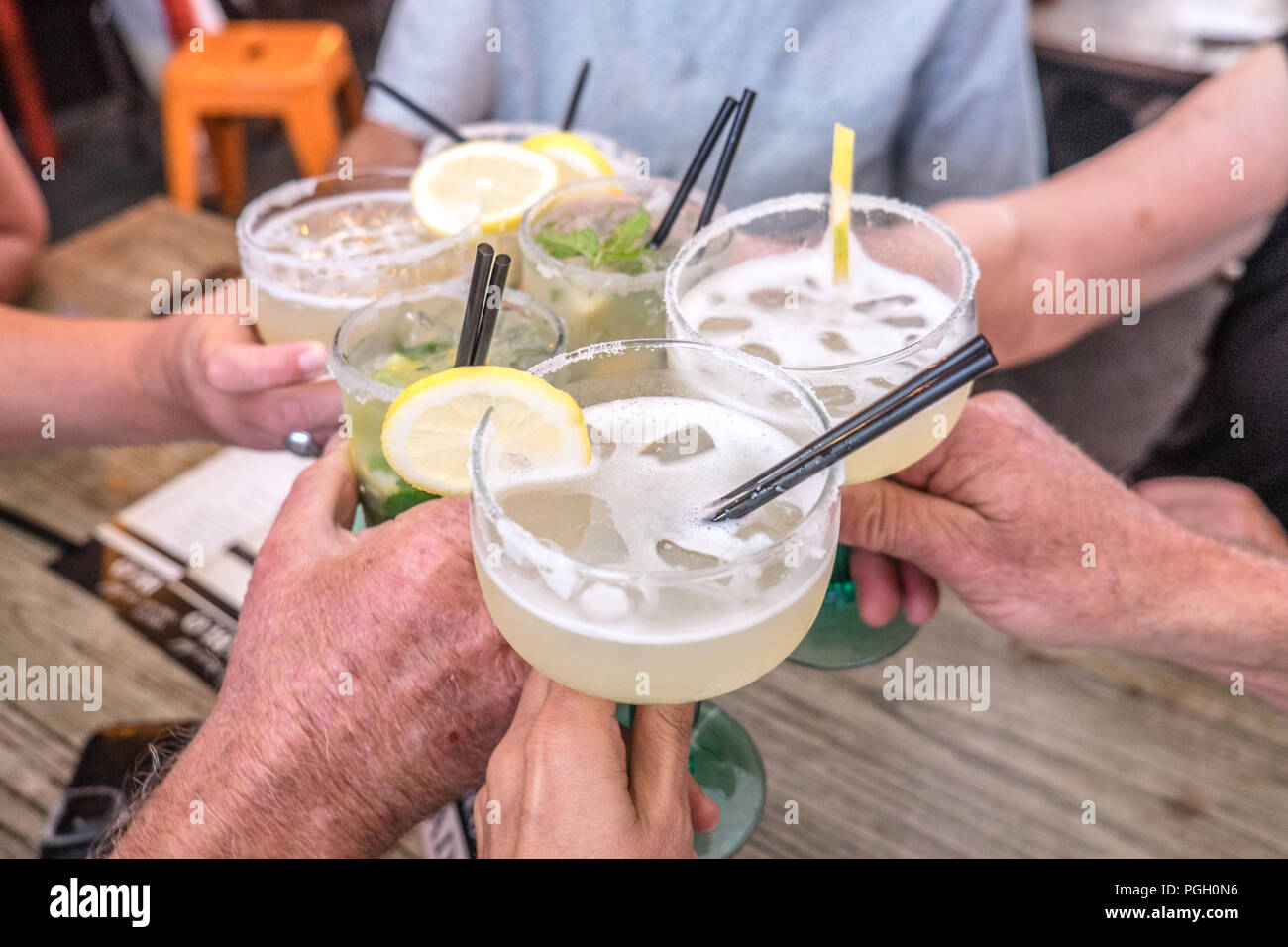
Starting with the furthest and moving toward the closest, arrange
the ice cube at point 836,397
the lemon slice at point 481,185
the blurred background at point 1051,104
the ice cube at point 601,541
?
the blurred background at point 1051,104 < the lemon slice at point 481,185 < the ice cube at point 836,397 < the ice cube at point 601,541

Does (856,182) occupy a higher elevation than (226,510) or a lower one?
higher

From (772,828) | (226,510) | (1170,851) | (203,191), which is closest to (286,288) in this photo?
(226,510)

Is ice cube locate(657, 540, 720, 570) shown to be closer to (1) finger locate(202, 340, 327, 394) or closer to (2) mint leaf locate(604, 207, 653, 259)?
(2) mint leaf locate(604, 207, 653, 259)

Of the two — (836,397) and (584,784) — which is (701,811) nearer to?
(584,784)

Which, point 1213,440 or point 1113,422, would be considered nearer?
point 1213,440

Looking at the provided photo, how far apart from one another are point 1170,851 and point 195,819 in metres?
1.31

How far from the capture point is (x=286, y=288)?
55.9 inches

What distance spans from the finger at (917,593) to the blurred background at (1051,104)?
91cm

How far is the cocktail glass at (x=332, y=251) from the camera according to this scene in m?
1.40

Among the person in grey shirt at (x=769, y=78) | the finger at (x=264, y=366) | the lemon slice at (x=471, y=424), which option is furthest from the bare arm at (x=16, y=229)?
the lemon slice at (x=471, y=424)

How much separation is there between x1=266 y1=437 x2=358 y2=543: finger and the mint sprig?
0.42m

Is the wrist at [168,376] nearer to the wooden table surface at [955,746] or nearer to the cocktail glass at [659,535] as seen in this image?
the wooden table surface at [955,746]

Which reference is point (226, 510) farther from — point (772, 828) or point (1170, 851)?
point (1170, 851)

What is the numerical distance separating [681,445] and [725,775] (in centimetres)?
65
